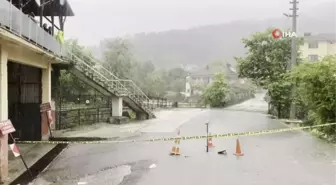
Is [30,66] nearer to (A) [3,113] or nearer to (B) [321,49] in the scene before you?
(A) [3,113]

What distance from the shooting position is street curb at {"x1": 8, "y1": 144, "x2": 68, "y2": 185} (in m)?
9.72

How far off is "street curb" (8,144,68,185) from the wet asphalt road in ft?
0.72

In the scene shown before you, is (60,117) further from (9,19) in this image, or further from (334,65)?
(334,65)

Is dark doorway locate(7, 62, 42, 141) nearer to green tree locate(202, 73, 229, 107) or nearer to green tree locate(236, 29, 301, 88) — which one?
green tree locate(236, 29, 301, 88)

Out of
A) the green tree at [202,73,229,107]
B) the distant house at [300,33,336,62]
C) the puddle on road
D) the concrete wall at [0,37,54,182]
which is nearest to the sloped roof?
the distant house at [300,33,336,62]

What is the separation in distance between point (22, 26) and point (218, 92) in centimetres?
3986

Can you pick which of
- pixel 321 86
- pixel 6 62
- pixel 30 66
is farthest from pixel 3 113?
pixel 321 86

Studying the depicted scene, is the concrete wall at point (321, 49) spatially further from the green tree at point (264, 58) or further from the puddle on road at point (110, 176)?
the puddle on road at point (110, 176)

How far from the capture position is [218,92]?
49.3 metres

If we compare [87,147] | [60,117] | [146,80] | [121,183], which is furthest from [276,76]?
[146,80]

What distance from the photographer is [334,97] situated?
15719 millimetres

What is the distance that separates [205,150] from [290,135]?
6.67 meters

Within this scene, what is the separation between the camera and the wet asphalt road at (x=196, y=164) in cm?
965

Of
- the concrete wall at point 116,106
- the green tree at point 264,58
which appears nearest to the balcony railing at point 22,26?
the concrete wall at point 116,106
